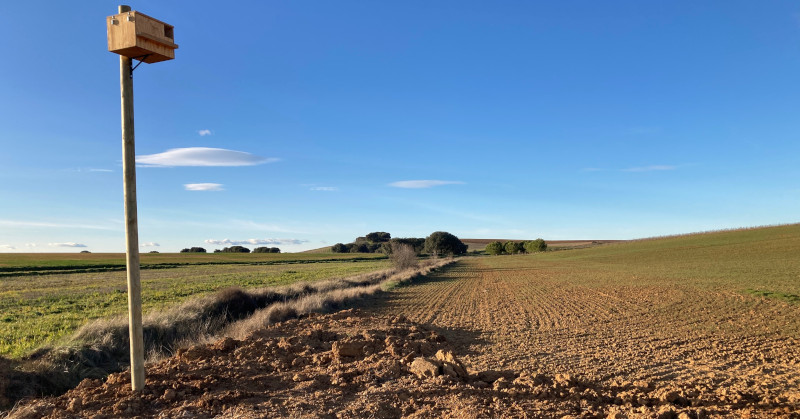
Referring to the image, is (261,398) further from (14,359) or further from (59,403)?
(14,359)

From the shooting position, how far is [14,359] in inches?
373

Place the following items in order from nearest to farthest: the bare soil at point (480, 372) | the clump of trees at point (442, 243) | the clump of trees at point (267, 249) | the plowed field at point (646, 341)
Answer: the bare soil at point (480, 372)
the plowed field at point (646, 341)
the clump of trees at point (442, 243)
the clump of trees at point (267, 249)

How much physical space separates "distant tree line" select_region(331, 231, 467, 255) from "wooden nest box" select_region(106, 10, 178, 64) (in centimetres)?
9376

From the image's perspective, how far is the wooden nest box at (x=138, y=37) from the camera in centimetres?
611

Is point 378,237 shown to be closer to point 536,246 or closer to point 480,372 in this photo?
point 536,246

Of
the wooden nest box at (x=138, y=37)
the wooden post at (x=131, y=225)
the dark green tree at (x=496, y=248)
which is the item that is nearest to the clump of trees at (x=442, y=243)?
the dark green tree at (x=496, y=248)

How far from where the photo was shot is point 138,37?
20.1 ft

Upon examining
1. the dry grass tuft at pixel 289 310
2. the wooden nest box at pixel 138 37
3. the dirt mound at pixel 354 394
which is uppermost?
the wooden nest box at pixel 138 37

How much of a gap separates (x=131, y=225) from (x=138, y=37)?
7.78 feet

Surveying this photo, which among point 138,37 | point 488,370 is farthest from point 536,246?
point 138,37

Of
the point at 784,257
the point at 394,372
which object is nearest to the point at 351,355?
the point at 394,372

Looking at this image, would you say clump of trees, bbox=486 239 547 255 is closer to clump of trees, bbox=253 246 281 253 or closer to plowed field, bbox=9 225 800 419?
clump of trees, bbox=253 246 281 253

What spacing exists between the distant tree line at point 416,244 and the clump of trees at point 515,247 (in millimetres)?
7121

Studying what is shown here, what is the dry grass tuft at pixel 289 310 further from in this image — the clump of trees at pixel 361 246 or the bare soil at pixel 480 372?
the clump of trees at pixel 361 246
